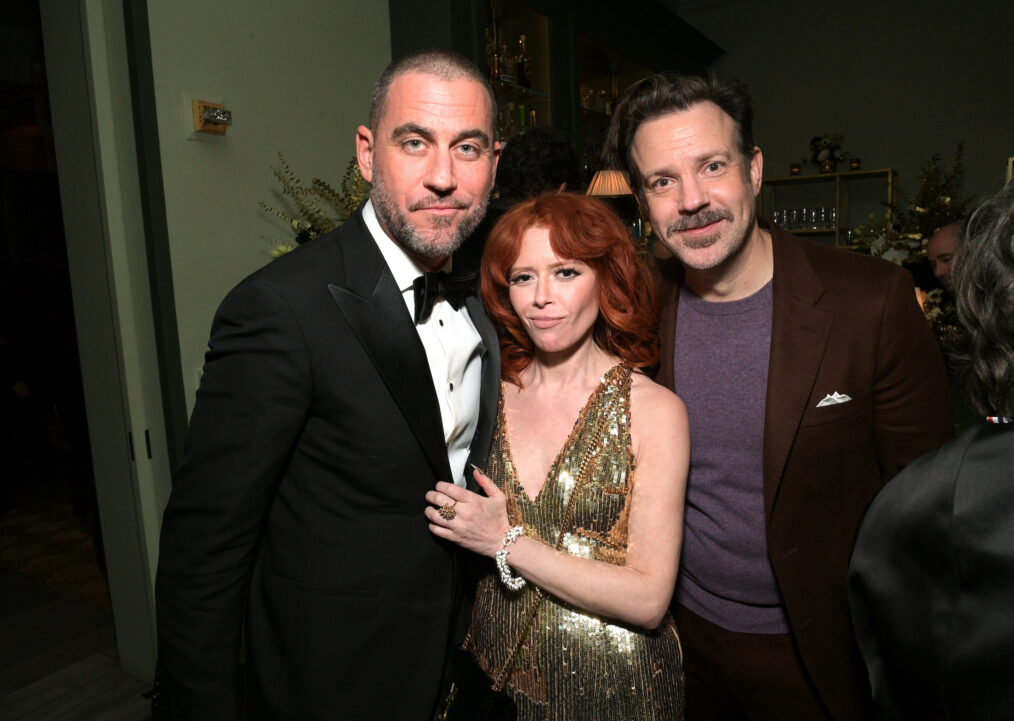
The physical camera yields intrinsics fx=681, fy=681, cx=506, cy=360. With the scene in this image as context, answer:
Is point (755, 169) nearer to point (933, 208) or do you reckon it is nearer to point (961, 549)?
point (961, 549)

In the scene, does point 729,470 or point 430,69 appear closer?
point 430,69

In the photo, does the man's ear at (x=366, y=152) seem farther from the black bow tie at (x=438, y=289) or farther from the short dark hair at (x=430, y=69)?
the black bow tie at (x=438, y=289)

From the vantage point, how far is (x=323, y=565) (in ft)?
4.09

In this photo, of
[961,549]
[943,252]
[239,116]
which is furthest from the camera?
[943,252]

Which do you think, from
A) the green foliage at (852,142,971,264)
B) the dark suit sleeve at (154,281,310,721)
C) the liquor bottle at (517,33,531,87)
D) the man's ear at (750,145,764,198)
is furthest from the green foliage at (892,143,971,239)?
the dark suit sleeve at (154,281,310,721)

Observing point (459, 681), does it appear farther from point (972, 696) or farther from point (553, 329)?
point (972, 696)

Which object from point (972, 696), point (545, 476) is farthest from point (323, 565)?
point (972, 696)

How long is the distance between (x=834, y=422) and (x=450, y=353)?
32.6 inches

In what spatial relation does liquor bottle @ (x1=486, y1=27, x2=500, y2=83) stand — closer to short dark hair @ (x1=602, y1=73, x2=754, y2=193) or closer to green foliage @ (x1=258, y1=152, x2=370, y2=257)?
green foliage @ (x1=258, y1=152, x2=370, y2=257)

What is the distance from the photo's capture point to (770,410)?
144 centimetres

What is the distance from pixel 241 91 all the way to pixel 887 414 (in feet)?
7.98

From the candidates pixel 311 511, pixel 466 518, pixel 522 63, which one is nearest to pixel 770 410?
pixel 466 518

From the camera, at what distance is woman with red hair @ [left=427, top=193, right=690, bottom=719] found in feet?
4.27

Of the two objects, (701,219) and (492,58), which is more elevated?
(492,58)
